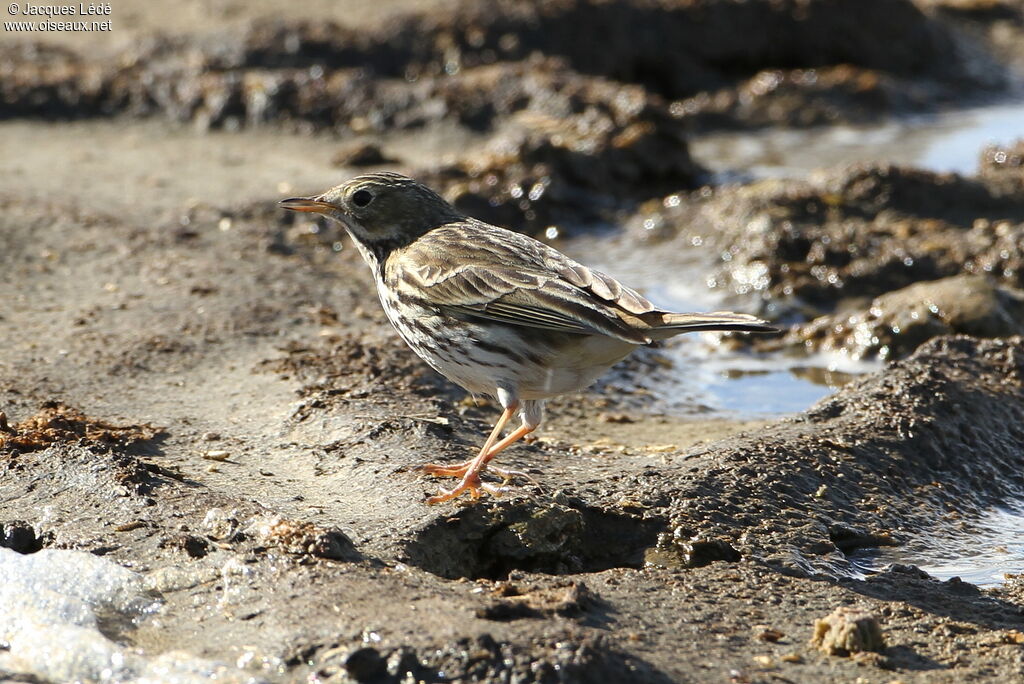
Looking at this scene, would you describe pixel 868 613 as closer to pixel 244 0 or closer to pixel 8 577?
pixel 8 577

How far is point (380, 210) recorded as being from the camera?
6.55 meters

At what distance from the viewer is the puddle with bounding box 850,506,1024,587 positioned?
5289 mm

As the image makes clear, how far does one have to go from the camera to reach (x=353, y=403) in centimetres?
624

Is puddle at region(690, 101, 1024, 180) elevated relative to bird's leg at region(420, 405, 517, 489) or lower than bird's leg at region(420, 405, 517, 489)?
elevated

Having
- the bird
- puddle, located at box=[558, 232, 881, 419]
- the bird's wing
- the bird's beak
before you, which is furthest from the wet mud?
the bird's beak

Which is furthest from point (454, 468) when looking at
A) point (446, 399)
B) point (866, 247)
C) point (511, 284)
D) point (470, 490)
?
point (866, 247)

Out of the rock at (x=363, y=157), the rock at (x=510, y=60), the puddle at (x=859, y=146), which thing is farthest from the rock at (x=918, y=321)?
the rock at (x=510, y=60)

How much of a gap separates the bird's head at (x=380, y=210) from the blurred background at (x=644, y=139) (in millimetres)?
1931

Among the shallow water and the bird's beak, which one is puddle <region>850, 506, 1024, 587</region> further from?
the bird's beak

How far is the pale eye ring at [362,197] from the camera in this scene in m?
6.56

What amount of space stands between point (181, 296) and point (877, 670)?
199 inches

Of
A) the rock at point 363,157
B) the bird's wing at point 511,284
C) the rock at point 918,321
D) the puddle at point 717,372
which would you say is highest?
the bird's wing at point 511,284

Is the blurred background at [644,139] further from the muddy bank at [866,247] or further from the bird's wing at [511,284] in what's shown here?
the bird's wing at [511,284]

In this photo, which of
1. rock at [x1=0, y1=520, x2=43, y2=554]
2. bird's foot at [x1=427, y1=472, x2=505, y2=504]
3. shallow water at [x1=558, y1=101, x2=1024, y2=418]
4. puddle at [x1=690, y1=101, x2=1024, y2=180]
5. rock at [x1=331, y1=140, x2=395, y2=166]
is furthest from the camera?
puddle at [x1=690, y1=101, x2=1024, y2=180]
